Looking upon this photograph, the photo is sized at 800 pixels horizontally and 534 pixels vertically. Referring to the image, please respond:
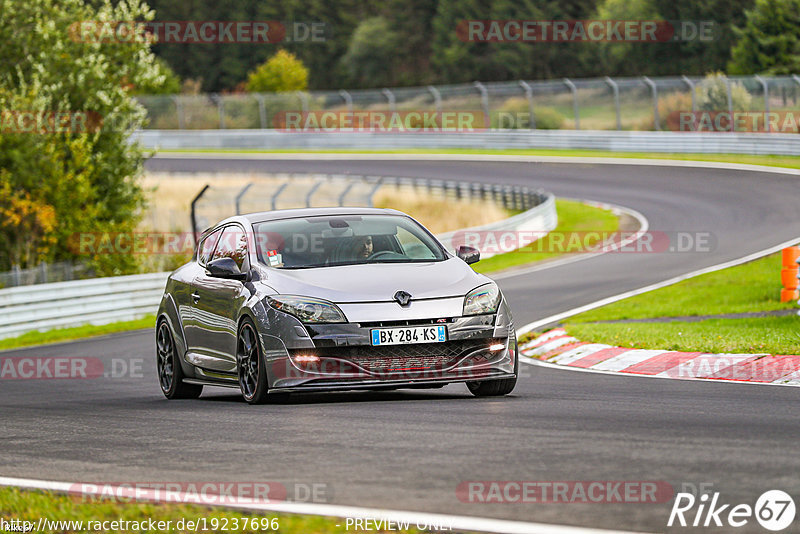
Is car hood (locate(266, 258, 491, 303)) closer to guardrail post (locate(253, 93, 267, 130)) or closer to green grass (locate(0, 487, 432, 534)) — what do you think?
green grass (locate(0, 487, 432, 534))

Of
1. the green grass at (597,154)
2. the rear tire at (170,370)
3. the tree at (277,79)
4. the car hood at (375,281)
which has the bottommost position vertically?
the green grass at (597,154)

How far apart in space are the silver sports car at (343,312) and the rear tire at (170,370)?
1.61 ft

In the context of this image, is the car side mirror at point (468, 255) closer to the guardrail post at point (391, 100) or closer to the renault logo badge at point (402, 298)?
the renault logo badge at point (402, 298)

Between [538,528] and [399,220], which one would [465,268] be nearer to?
[399,220]

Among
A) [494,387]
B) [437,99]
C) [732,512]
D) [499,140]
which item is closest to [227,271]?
[494,387]

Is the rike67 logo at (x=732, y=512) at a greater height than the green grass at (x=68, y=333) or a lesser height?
greater

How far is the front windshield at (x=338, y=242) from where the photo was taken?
10.0 meters

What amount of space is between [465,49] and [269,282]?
82.5 meters

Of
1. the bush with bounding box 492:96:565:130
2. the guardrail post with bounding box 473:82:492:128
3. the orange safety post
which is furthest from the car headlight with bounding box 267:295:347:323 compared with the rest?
the bush with bounding box 492:96:565:130

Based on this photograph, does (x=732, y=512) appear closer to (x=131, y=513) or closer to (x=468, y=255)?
(x=131, y=513)

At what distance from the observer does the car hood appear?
923 centimetres

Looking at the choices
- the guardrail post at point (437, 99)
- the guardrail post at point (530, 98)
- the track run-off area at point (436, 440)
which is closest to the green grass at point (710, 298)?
the track run-off area at point (436, 440)

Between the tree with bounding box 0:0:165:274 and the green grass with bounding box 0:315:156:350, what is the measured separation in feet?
17.4

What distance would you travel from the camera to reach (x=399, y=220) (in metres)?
10.7
